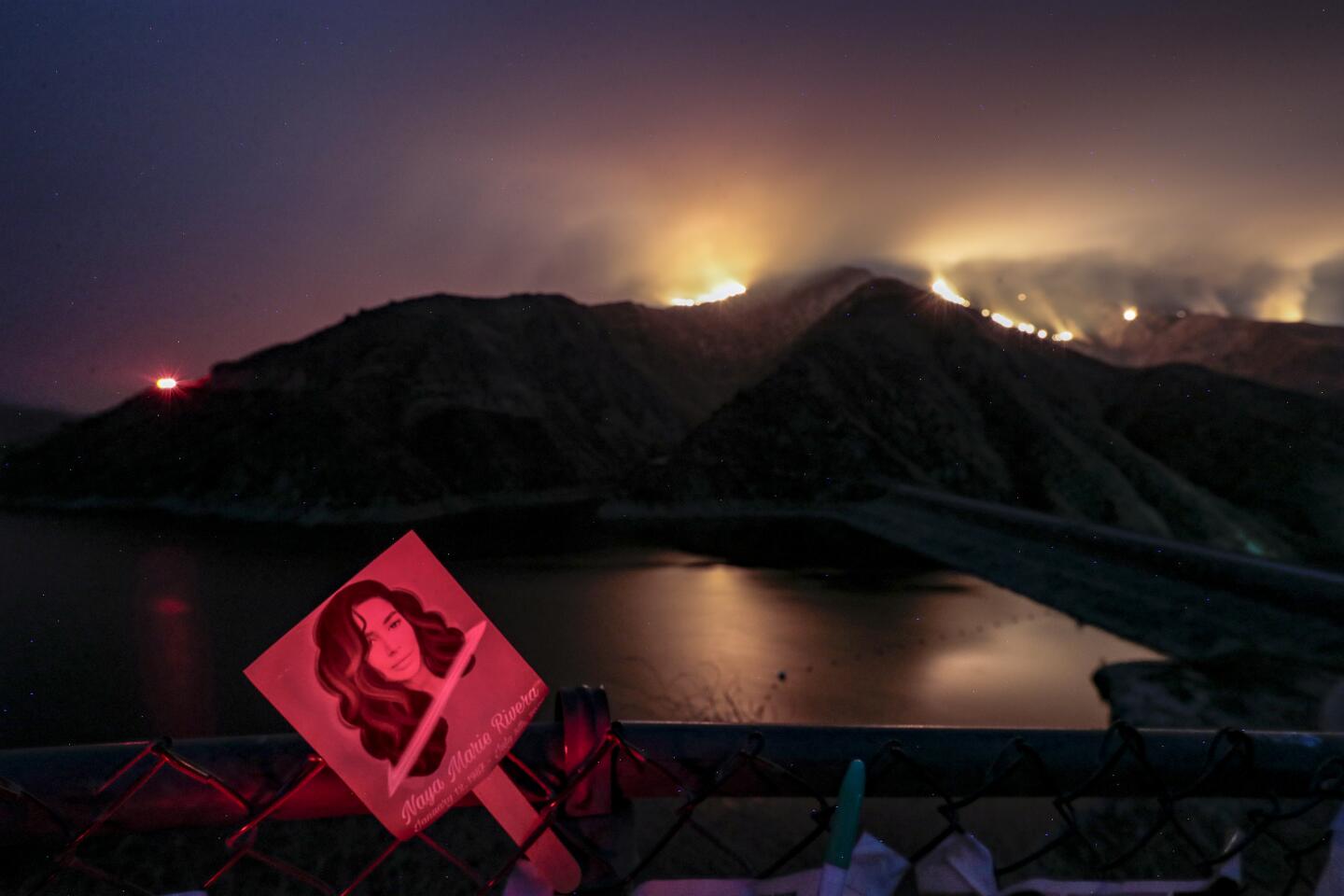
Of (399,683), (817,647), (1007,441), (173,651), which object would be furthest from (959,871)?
(1007,441)

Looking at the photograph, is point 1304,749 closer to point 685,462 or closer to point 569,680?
point 569,680

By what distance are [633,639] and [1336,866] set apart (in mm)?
26823

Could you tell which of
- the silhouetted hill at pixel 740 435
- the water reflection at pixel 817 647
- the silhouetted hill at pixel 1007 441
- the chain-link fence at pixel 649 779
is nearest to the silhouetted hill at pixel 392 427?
the silhouetted hill at pixel 740 435

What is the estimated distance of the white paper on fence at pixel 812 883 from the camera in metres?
1.73

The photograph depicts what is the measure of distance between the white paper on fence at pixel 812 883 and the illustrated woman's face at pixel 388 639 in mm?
657

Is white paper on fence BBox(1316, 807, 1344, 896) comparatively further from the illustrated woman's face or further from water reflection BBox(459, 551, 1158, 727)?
water reflection BBox(459, 551, 1158, 727)

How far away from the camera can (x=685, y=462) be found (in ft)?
228

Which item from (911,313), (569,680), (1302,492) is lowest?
(1302,492)

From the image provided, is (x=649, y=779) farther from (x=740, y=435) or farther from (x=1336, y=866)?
(x=740, y=435)

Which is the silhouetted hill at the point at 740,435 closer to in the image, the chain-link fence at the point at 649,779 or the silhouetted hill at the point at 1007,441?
the silhouetted hill at the point at 1007,441

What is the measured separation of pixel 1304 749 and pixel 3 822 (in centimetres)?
330

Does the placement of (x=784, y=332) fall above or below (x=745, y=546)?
above

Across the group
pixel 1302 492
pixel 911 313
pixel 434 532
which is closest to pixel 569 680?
pixel 434 532

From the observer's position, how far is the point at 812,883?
1707 millimetres
